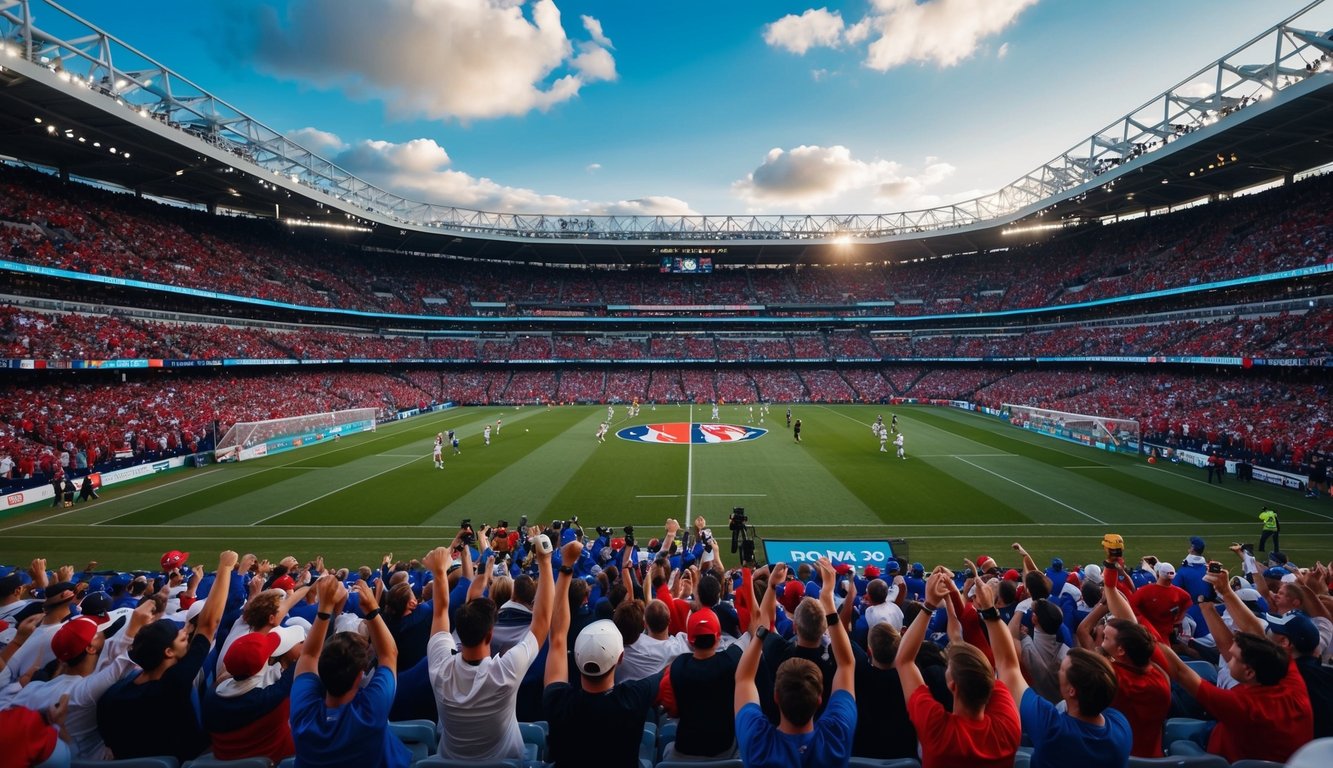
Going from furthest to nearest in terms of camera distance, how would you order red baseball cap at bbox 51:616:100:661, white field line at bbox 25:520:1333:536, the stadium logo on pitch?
the stadium logo on pitch
white field line at bbox 25:520:1333:536
red baseball cap at bbox 51:616:100:661

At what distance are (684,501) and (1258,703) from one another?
18730 millimetres

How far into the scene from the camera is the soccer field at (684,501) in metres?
17.6

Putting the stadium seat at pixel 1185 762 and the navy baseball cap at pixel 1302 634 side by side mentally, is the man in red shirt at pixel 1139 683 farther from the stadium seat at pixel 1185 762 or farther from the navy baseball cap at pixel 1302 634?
the navy baseball cap at pixel 1302 634

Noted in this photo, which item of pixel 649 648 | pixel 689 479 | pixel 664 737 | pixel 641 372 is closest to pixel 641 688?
pixel 649 648

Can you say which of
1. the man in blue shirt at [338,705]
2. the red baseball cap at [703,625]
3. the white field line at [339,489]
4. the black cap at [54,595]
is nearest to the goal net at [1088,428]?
the red baseball cap at [703,625]

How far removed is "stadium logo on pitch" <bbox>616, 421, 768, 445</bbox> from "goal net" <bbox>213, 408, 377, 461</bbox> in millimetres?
20322

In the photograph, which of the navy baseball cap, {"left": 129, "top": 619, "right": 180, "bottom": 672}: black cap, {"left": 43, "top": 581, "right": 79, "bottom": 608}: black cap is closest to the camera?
{"left": 129, "top": 619, "right": 180, "bottom": 672}: black cap

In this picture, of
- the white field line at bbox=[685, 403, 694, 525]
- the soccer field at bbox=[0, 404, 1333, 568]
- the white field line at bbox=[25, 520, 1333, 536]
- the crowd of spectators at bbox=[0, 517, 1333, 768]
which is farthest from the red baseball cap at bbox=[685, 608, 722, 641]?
the white field line at bbox=[685, 403, 694, 525]

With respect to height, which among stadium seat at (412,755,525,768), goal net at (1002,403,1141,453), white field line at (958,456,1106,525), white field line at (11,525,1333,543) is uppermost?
stadium seat at (412,755,525,768)

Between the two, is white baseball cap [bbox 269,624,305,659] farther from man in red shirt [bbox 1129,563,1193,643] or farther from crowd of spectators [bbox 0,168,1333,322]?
crowd of spectators [bbox 0,168,1333,322]

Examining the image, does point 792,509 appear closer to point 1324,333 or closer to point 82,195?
point 1324,333

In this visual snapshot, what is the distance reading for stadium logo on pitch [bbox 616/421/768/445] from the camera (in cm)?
3591

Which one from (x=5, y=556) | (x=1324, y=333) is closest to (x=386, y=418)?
(x=5, y=556)

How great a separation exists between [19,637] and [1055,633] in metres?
9.32
